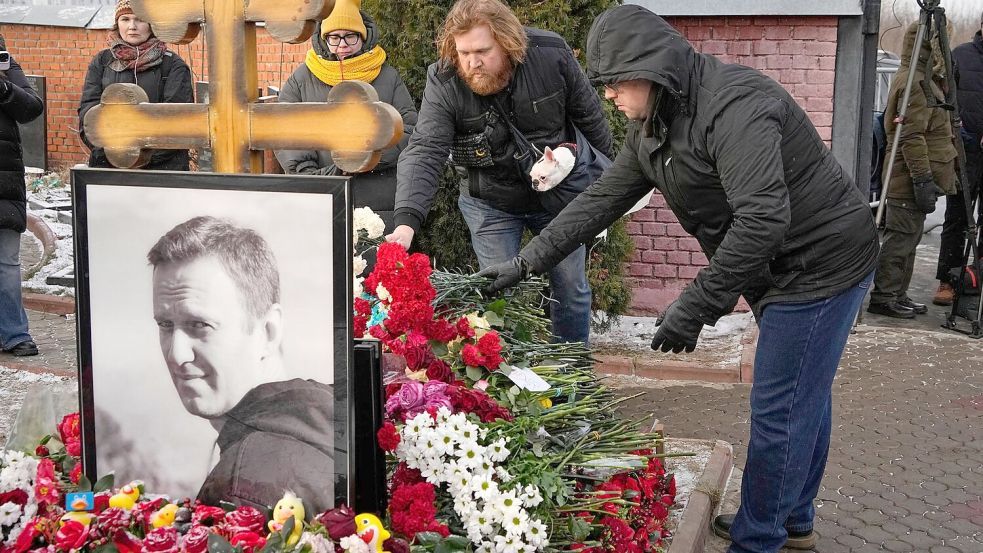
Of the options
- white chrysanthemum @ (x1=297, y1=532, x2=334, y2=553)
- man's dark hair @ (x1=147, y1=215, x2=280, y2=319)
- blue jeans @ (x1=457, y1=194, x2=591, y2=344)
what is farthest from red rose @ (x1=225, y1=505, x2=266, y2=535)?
blue jeans @ (x1=457, y1=194, x2=591, y2=344)

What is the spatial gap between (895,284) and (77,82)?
32.8 ft

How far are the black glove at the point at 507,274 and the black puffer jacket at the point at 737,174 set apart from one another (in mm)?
510

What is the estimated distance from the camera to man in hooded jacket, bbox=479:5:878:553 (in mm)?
2721

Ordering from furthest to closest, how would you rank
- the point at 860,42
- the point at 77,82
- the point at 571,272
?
1. the point at 77,82
2. the point at 860,42
3. the point at 571,272

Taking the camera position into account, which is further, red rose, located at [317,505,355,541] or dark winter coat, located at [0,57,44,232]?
dark winter coat, located at [0,57,44,232]

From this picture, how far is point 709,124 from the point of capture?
2.77 metres

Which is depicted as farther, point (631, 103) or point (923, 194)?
point (923, 194)

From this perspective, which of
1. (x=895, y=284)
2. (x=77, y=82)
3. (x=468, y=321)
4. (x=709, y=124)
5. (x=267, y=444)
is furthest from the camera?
(x=77, y=82)

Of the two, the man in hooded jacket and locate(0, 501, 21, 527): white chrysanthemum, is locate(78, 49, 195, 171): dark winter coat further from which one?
locate(0, 501, 21, 527): white chrysanthemum

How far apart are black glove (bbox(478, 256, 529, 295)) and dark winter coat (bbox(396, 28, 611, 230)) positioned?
21.7 inches

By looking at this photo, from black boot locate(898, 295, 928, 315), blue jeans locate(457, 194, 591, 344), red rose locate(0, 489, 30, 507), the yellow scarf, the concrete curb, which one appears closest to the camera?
red rose locate(0, 489, 30, 507)

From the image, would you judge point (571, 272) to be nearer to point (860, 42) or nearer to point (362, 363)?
point (362, 363)

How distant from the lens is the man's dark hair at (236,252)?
86.2 inches

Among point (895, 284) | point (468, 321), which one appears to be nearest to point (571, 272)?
point (468, 321)
